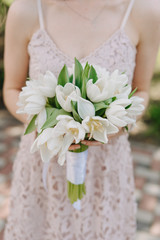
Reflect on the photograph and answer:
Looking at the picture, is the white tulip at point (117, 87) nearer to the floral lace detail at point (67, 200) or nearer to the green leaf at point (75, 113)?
the green leaf at point (75, 113)

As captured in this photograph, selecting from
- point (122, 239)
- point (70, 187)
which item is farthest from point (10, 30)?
point (122, 239)

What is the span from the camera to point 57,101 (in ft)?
4.46

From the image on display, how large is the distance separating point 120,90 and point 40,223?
1.00 metres

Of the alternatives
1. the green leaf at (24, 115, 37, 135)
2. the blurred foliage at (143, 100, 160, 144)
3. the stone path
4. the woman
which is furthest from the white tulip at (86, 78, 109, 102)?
the blurred foliage at (143, 100, 160, 144)

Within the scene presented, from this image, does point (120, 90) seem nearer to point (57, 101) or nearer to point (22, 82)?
point (57, 101)

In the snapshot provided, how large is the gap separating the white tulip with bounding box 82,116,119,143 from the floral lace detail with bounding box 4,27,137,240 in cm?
55

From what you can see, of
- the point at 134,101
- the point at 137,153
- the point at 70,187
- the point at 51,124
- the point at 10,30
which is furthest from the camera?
the point at 137,153

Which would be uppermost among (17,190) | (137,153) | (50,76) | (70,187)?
(50,76)

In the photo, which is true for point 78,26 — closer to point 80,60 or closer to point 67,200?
point 80,60

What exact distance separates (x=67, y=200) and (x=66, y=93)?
778 mm

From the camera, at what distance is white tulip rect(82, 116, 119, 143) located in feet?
4.17

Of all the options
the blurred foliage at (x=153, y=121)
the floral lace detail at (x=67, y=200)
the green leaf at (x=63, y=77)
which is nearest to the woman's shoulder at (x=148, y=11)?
the floral lace detail at (x=67, y=200)

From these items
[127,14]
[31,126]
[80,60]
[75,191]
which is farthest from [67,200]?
[127,14]

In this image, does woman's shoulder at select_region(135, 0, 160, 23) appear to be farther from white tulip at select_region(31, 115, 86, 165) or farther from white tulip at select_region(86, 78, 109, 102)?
white tulip at select_region(31, 115, 86, 165)
